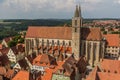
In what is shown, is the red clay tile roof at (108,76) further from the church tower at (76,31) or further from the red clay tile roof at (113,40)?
the red clay tile roof at (113,40)

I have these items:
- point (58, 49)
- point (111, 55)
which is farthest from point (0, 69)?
point (111, 55)

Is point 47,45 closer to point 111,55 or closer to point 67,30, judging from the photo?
point 67,30

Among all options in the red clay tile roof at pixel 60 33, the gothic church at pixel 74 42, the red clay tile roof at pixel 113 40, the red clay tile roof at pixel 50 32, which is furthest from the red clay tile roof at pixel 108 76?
the red clay tile roof at pixel 113 40

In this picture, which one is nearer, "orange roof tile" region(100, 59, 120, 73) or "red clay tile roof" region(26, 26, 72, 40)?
"orange roof tile" region(100, 59, 120, 73)

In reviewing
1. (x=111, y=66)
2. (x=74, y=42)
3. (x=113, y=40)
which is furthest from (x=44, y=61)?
(x=113, y=40)

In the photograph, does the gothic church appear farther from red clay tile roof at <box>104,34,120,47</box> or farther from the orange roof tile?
the orange roof tile

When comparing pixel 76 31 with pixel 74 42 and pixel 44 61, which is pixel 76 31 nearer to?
pixel 74 42

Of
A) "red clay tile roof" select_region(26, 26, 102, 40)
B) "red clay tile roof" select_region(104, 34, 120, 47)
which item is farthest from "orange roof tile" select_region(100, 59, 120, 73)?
"red clay tile roof" select_region(104, 34, 120, 47)
